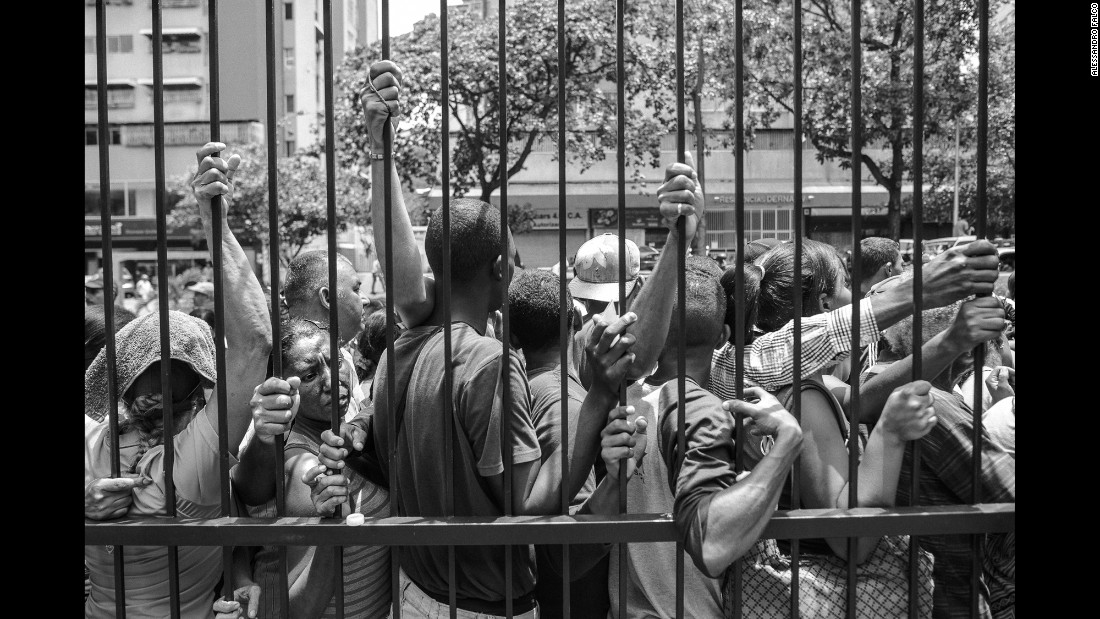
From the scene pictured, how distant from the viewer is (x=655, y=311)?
6.87 ft

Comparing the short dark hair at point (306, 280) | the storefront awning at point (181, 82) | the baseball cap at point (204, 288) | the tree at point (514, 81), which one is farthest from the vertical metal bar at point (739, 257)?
the storefront awning at point (181, 82)

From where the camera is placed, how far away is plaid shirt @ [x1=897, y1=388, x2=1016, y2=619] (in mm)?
2242

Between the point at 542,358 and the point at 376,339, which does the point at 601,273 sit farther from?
the point at 376,339

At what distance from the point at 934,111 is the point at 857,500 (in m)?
13.4

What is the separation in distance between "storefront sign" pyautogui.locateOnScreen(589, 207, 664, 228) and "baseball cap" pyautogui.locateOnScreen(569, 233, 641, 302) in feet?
70.9

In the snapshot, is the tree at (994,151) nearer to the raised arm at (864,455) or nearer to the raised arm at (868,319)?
the raised arm at (868,319)

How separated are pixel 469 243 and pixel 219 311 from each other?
657mm

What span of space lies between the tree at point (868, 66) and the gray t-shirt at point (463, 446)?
1137cm

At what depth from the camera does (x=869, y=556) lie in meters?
2.28
